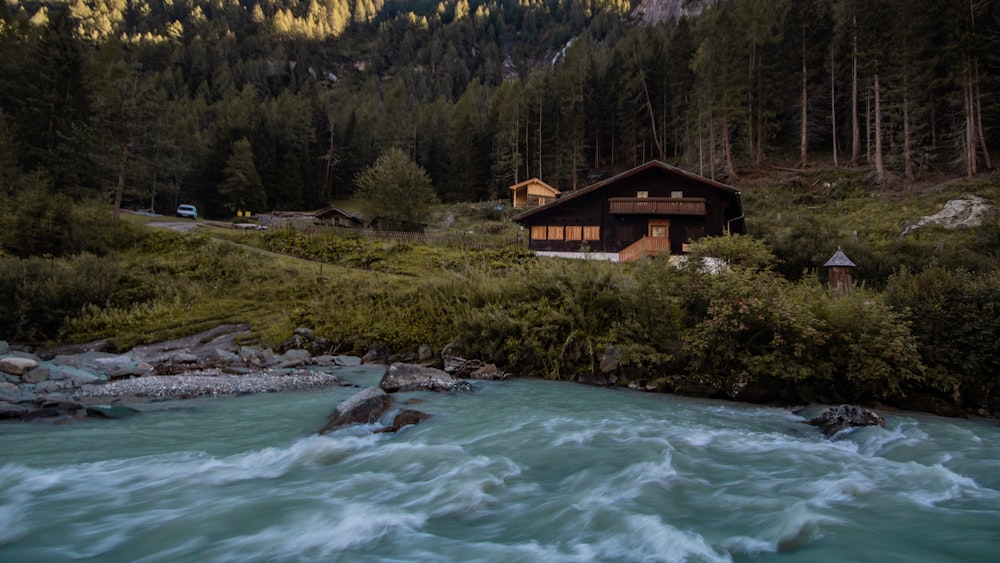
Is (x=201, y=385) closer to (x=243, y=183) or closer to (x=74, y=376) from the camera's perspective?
(x=74, y=376)

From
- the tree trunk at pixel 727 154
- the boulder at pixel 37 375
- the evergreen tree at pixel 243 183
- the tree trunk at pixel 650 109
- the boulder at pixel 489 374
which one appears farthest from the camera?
the tree trunk at pixel 650 109

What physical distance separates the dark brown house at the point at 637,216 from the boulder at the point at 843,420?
26.1m

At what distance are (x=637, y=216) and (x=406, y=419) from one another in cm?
3157

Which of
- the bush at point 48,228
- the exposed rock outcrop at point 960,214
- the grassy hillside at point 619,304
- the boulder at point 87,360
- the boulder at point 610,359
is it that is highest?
the exposed rock outcrop at point 960,214

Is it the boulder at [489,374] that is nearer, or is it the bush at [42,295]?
the boulder at [489,374]

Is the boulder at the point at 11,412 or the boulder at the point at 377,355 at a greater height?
the boulder at the point at 377,355

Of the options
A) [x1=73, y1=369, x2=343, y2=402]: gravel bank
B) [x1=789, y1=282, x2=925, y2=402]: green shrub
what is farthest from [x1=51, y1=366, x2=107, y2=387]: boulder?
[x1=789, y1=282, x2=925, y2=402]: green shrub

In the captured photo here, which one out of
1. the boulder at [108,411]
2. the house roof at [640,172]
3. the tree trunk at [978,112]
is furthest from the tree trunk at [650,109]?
the boulder at [108,411]

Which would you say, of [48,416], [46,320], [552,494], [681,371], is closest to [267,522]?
[552,494]

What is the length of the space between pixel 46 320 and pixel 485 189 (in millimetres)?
69214

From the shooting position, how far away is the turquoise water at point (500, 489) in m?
5.61

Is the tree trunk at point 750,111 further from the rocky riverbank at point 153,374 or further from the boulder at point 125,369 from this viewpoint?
the boulder at point 125,369

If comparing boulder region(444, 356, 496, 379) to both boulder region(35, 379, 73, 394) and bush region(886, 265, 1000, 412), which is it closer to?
boulder region(35, 379, 73, 394)

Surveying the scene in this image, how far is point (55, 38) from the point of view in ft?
157
